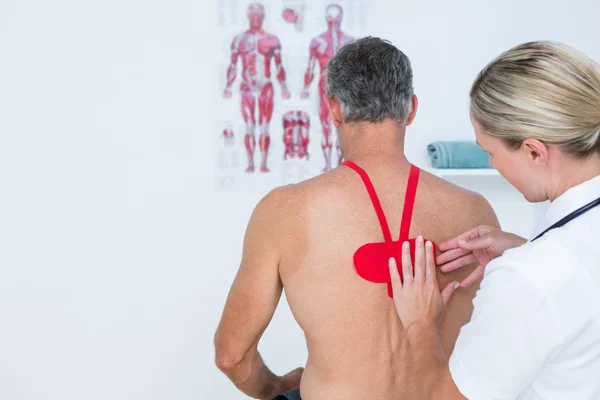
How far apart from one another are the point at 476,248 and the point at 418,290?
0.44 feet

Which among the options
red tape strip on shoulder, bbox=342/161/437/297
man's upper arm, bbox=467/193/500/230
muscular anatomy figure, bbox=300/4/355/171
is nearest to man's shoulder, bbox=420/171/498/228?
man's upper arm, bbox=467/193/500/230

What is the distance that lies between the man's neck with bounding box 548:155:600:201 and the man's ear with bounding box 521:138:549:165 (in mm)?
31

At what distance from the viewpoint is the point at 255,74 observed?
2.63 meters

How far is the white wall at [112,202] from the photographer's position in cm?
253

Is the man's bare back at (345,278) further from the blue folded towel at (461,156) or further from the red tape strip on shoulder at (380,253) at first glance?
the blue folded towel at (461,156)

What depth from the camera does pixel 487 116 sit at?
3.55 feet

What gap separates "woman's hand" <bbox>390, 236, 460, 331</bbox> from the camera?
4.28 ft

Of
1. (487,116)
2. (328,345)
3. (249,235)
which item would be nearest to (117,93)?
(249,235)

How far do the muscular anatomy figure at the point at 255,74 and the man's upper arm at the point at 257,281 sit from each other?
1.25m

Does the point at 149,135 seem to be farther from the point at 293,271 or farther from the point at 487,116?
the point at 487,116

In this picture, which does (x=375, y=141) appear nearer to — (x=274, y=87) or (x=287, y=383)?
(x=287, y=383)

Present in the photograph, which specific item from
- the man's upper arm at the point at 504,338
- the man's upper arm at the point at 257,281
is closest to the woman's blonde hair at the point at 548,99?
the man's upper arm at the point at 504,338

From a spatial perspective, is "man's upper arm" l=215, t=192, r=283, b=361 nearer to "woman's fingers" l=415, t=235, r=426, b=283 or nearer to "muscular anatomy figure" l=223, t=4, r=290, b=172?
"woman's fingers" l=415, t=235, r=426, b=283

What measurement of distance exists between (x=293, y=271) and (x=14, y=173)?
1546 millimetres
